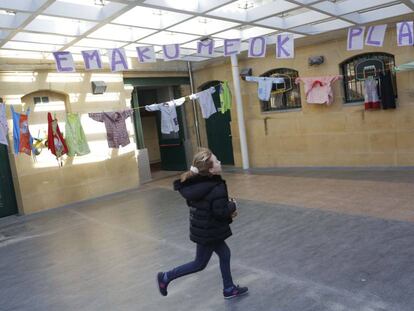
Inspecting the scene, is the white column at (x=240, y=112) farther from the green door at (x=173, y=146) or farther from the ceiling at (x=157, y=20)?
the green door at (x=173, y=146)

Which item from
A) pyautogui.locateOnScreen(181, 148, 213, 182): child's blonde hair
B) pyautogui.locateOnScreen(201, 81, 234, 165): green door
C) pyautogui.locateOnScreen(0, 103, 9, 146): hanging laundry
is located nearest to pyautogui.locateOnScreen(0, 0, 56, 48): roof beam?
pyautogui.locateOnScreen(0, 103, 9, 146): hanging laundry

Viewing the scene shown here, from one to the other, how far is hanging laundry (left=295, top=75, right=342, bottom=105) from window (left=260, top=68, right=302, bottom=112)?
57 cm

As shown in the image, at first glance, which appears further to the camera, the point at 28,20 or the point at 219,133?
the point at 219,133

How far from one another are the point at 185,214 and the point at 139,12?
369 cm

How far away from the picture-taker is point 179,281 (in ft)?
13.4

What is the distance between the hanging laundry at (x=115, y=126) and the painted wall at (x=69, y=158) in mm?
483

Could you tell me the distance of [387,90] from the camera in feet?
27.0

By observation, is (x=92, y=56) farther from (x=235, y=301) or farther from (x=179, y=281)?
(x=235, y=301)

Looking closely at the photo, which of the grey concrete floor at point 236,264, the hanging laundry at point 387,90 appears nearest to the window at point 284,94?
the hanging laundry at point 387,90

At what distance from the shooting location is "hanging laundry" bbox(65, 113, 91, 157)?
8609 mm

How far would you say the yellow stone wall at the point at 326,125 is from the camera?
8.37m

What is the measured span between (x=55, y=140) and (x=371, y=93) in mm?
6953

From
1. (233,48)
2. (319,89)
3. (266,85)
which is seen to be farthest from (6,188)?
(319,89)

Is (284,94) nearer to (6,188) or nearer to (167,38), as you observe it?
(167,38)
